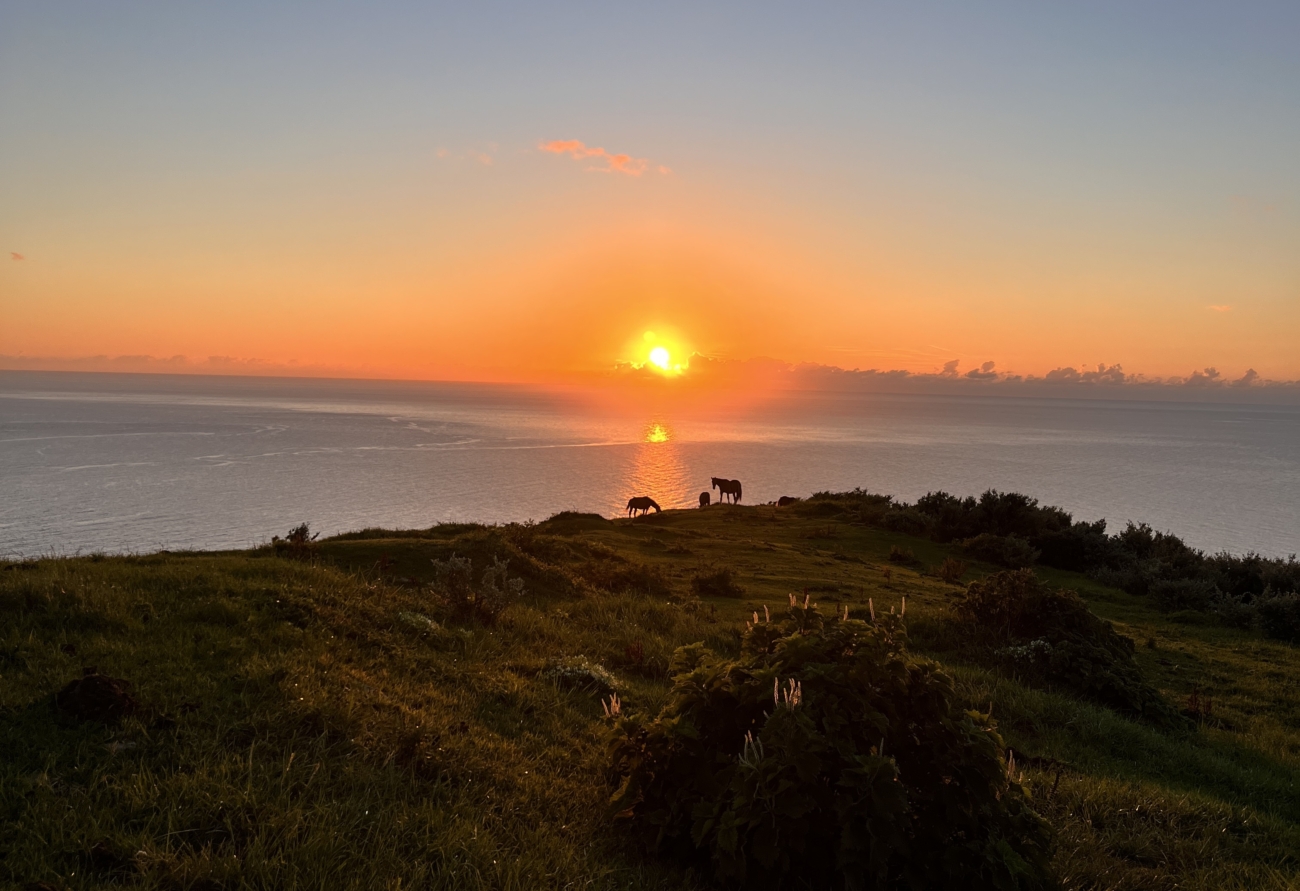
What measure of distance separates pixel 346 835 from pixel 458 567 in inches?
340

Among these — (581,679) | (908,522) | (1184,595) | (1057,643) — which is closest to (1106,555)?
(1184,595)

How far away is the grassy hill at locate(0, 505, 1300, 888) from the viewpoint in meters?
5.37

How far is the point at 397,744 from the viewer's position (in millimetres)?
7113

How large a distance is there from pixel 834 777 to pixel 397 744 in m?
4.09

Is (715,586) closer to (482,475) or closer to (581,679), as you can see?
(581,679)

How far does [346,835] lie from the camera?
18.1ft

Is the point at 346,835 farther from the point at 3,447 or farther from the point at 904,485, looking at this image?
the point at 3,447

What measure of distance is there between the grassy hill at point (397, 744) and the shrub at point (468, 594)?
0.94 feet

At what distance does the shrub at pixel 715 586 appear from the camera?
2028cm

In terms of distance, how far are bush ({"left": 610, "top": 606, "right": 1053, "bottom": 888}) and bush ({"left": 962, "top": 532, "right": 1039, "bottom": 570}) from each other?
26351mm

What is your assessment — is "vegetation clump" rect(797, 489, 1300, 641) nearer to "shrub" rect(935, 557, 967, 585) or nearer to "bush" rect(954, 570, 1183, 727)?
"shrub" rect(935, 557, 967, 585)

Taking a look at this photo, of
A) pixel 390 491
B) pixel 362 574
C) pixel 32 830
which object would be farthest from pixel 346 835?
pixel 390 491

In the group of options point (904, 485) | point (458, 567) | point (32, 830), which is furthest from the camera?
point (904, 485)

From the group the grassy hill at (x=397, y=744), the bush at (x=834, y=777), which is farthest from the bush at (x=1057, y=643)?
the bush at (x=834, y=777)
